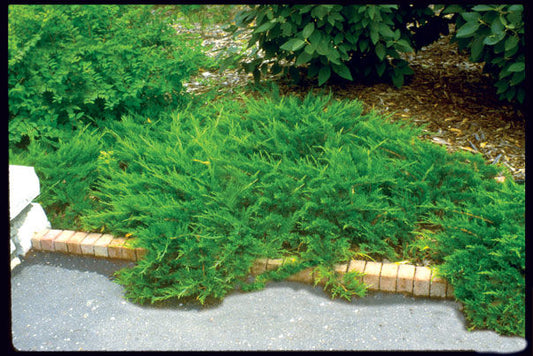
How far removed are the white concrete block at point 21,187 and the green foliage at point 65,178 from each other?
249 millimetres

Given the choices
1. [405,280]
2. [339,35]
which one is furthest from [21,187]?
[339,35]

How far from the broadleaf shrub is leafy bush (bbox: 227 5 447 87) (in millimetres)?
596

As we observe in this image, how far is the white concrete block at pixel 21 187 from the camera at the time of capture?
2822 millimetres

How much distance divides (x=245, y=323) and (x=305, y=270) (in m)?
0.46

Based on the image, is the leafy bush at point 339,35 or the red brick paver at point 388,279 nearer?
the red brick paver at point 388,279

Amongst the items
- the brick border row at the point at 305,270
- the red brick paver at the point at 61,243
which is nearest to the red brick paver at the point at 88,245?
the brick border row at the point at 305,270

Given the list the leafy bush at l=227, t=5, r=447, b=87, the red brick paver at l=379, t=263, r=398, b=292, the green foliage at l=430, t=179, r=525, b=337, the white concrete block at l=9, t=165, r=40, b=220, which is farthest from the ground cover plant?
the leafy bush at l=227, t=5, r=447, b=87

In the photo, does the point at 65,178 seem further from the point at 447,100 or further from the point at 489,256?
the point at 447,100

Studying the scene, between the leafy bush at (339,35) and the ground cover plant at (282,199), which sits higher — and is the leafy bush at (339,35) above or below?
above

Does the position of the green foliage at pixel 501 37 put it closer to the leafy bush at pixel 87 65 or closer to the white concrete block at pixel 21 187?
the leafy bush at pixel 87 65

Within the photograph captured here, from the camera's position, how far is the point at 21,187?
289 cm

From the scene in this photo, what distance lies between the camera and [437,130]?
3.66 meters

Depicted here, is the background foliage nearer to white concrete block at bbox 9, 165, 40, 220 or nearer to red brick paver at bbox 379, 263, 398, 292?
red brick paver at bbox 379, 263, 398, 292

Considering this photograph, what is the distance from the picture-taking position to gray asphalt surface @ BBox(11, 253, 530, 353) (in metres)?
2.23
